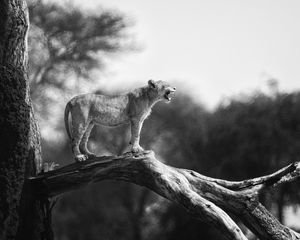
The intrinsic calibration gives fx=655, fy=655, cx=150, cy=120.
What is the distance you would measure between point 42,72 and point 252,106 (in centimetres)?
568

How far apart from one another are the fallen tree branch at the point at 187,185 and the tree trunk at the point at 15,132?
0.29 meters

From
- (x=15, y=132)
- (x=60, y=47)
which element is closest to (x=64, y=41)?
(x=60, y=47)

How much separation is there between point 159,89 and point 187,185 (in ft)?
3.92

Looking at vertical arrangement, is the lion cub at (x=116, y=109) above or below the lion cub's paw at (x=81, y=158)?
above

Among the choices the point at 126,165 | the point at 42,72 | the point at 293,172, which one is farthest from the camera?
the point at 42,72

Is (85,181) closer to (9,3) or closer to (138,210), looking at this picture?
(9,3)

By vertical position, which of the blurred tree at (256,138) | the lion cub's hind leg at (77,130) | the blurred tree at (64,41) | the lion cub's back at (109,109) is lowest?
the lion cub's hind leg at (77,130)

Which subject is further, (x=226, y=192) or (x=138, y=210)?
(x=138, y=210)

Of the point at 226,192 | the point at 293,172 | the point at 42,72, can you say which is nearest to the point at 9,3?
the point at 226,192

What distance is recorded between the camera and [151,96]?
791 cm

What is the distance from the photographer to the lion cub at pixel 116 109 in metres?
7.83

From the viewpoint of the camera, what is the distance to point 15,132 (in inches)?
320

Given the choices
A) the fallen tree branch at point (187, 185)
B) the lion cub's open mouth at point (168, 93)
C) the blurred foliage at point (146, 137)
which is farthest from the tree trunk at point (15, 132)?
the blurred foliage at point (146, 137)

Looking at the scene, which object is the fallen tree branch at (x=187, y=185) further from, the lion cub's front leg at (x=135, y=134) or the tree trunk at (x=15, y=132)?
the tree trunk at (x=15, y=132)
